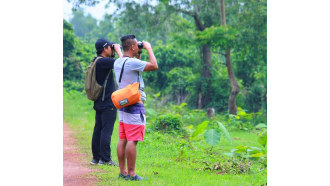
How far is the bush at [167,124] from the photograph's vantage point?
7.57 m

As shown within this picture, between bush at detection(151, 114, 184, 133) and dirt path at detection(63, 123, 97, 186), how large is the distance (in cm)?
162

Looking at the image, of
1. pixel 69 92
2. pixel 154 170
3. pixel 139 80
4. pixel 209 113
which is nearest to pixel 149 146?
pixel 154 170

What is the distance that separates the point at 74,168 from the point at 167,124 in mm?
3043

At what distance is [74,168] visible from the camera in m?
4.73

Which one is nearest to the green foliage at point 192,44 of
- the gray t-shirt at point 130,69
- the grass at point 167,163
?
the grass at point 167,163

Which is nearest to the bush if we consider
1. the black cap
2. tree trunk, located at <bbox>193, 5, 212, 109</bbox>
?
the black cap

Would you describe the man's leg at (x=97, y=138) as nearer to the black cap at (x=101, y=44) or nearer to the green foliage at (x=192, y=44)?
the black cap at (x=101, y=44)

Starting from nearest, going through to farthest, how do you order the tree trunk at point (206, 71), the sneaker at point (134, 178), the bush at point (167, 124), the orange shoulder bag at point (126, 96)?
the orange shoulder bag at point (126, 96)
the sneaker at point (134, 178)
the bush at point (167, 124)
the tree trunk at point (206, 71)

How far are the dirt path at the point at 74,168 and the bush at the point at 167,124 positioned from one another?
1622 mm

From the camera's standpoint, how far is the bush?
24.8ft

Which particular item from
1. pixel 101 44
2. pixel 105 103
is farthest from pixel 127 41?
pixel 105 103

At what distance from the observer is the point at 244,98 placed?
13.8 m
